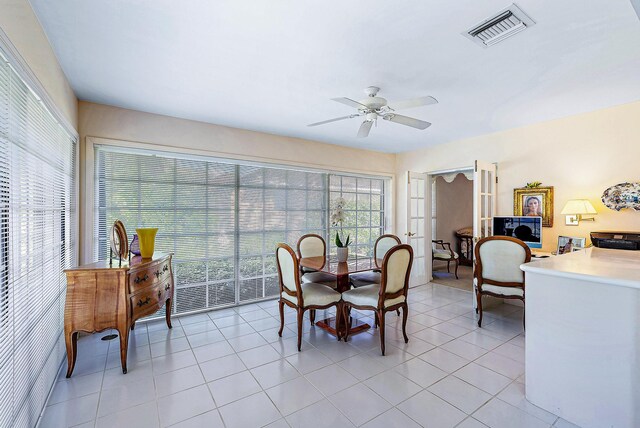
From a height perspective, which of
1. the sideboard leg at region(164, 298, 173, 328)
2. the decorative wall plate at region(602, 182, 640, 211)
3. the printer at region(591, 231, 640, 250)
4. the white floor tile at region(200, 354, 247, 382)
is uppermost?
the decorative wall plate at region(602, 182, 640, 211)

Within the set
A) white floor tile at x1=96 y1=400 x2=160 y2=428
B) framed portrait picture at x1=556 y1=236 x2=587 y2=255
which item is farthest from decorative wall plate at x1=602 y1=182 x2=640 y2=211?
white floor tile at x1=96 y1=400 x2=160 y2=428

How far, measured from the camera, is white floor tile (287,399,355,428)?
1.79 meters

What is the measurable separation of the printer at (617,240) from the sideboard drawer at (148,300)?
442 centimetres

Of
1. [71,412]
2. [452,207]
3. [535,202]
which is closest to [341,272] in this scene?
[71,412]

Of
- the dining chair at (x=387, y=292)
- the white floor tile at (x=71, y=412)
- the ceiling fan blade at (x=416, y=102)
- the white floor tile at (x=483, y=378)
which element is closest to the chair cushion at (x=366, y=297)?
the dining chair at (x=387, y=292)

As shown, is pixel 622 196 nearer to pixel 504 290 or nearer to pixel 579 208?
pixel 579 208

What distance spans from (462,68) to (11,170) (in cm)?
301

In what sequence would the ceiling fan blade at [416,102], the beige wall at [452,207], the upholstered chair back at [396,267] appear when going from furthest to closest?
the beige wall at [452,207], the upholstered chair back at [396,267], the ceiling fan blade at [416,102]

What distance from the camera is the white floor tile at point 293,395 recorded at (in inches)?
77.5

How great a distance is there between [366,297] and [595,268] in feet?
5.50

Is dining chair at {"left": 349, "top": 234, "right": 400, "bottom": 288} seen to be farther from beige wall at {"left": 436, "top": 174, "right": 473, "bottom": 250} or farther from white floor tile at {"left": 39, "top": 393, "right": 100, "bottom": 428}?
beige wall at {"left": 436, "top": 174, "right": 473, "bottom": 250}

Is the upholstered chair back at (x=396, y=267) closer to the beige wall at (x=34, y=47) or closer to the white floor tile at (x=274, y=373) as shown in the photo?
the white floor tile at (x=274, y=373)

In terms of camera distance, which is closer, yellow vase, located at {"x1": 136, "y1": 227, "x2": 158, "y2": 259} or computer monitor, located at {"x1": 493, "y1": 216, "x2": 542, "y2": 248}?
yellow vase, located at {"x1": 136, "y1": 227, "x2": 158, "y2": 259}

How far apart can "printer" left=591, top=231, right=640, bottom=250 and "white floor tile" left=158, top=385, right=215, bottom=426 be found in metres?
3.85
